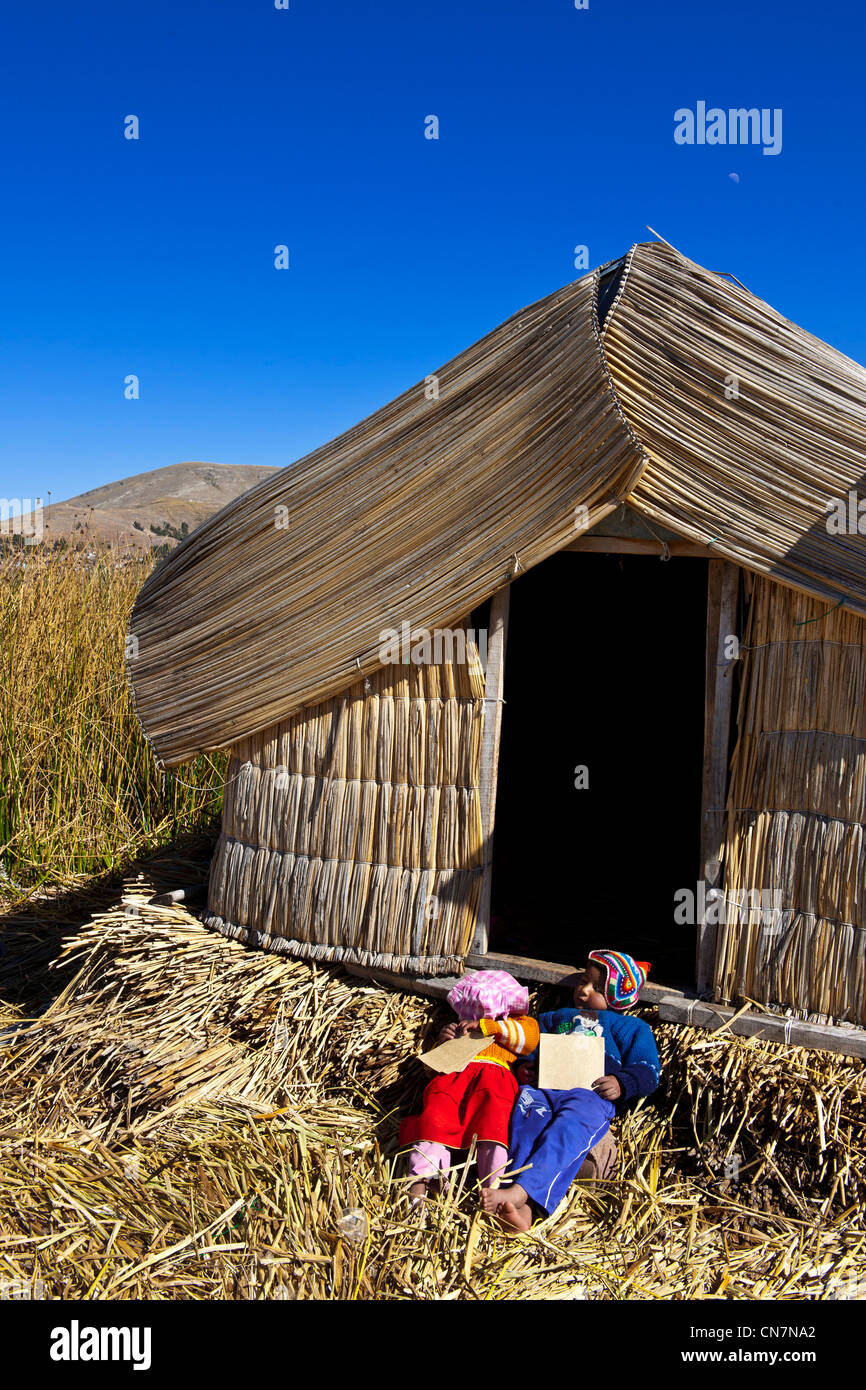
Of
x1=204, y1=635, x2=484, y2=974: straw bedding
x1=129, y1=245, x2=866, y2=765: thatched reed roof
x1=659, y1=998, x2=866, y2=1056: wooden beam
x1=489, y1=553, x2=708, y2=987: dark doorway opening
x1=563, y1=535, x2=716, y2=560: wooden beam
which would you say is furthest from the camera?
x1=489, y1=553, x2=708, y2=987: dark doorway opening

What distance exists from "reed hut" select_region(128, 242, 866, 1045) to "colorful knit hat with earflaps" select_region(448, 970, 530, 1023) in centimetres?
16

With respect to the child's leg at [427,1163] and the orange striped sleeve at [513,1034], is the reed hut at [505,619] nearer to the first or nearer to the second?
the orange striped sleeve at [513,1034]

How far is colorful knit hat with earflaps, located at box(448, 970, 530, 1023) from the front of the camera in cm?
353

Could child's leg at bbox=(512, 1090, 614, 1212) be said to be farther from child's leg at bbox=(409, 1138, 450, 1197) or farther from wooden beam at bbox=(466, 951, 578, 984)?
wooden beam at bbox=(466, 951, 578, 984)

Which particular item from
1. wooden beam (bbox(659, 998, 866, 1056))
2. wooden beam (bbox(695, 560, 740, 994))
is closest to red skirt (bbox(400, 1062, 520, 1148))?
wooden beam (bbox(659, 998, 866, 1056))

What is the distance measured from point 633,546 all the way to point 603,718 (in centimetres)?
296

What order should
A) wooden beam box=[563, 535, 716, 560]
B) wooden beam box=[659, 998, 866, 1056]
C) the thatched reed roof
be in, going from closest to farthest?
wooden beam box=[659, 998, 866, 1056], the thatched reed roof, wooden beam box=[563, 535, 716, 560]

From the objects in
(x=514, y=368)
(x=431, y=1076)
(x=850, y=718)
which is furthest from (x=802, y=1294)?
(x=514, y=368)

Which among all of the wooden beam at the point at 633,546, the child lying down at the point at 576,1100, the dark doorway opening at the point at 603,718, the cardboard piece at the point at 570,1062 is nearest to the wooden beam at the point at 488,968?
the child lying down at the point at 576,1100

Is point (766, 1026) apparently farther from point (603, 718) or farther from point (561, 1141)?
point (603, 718)

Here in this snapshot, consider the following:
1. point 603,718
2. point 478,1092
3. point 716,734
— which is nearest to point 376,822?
point 478,1092

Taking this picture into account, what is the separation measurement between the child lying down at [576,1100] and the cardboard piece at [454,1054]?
184 millimetres

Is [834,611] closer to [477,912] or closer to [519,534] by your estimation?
[519,534]

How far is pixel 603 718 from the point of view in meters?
6.50
